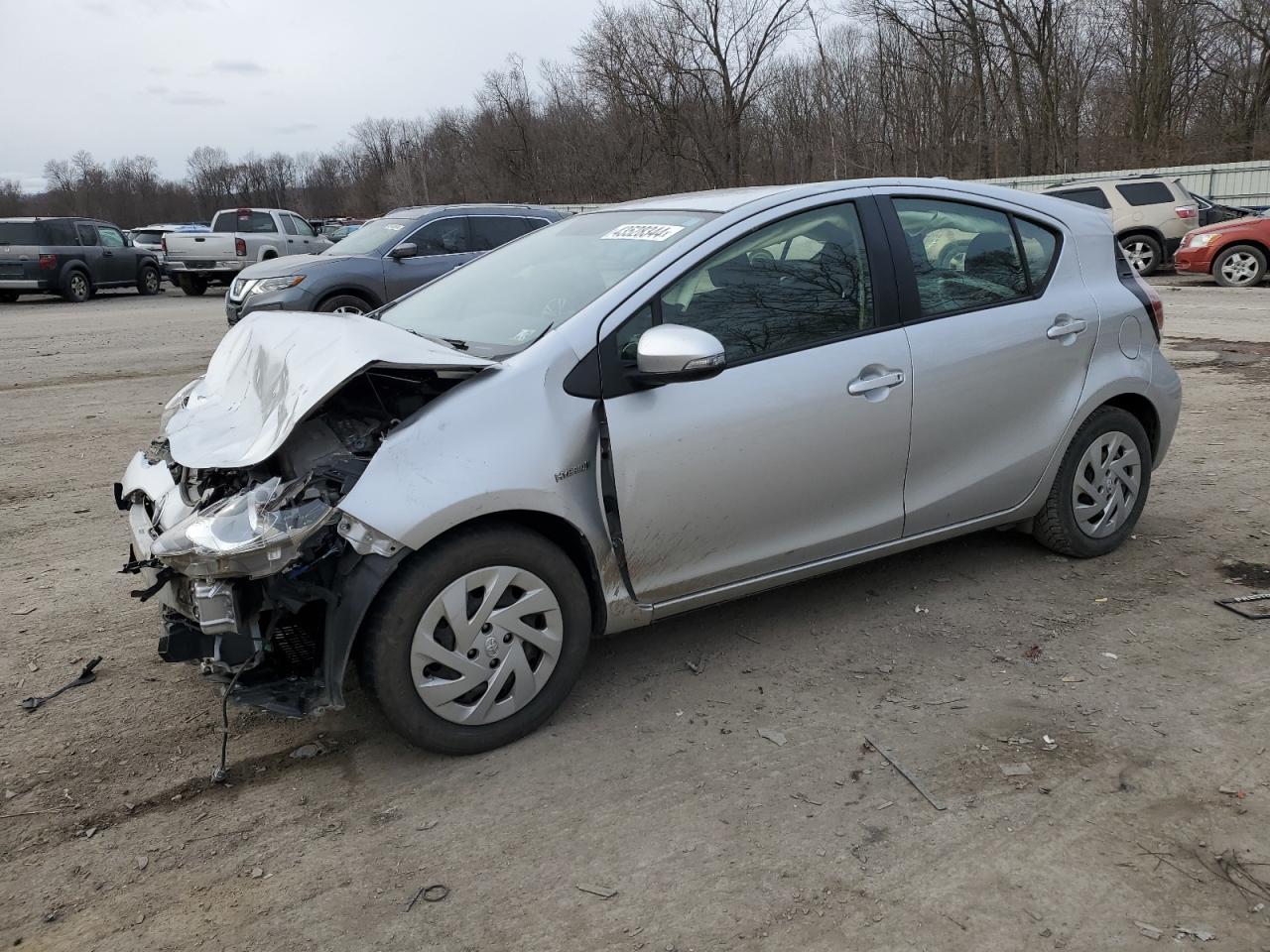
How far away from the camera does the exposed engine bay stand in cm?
288

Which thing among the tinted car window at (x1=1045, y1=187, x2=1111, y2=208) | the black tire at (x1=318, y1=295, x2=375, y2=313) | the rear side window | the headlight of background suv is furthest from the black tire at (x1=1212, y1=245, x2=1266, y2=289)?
the headlight of background suv

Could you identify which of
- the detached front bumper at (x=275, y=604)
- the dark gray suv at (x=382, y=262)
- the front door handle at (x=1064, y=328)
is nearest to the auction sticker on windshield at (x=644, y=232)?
the detached front bumper at (x=275, y=604)

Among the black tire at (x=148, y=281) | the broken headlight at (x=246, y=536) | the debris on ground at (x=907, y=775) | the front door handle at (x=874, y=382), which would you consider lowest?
the debris on ground at (x=907, y=775)

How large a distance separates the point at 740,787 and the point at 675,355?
135 cm

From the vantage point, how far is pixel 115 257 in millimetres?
24203

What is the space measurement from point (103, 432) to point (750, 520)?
654cm

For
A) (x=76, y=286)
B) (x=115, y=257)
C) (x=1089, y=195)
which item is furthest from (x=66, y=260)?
(x=1089, y=195)

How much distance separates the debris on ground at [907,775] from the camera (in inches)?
113

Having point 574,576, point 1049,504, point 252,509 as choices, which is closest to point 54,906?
point 252,509

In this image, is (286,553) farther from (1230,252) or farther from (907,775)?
(1230,252)

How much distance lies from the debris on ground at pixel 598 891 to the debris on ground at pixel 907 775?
979 millimetres

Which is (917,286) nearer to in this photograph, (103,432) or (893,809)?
(893,809)

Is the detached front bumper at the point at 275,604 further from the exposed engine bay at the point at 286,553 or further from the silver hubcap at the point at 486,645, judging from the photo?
the silver hubcap at the point at 486,645

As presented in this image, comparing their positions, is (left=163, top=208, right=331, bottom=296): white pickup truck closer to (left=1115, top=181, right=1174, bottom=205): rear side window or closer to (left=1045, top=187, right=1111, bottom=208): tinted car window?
(left=1045, top=187, right=1111, bottom=208): tinted car window
